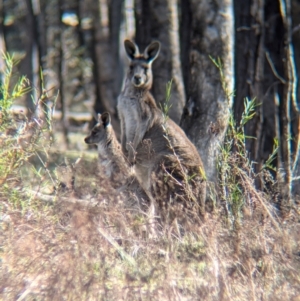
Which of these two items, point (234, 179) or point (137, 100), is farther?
point (137, 100)

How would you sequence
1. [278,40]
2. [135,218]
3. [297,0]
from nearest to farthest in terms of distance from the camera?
[135,218] → [278,40] → [297,0]

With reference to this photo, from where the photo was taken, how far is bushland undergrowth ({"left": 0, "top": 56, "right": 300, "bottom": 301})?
5352mm

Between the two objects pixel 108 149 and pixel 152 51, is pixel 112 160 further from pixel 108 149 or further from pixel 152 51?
pixel 152 51

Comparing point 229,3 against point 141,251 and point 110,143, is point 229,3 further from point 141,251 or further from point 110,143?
point 141,251

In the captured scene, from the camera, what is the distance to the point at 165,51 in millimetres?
10906

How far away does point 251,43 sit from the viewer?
932 cm

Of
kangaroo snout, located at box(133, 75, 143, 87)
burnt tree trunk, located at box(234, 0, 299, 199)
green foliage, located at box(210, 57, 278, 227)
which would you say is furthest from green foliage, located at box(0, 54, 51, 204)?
burnt tree trunk, located at box(234, 0, 299, 199)

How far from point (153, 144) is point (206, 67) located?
50.0 inches

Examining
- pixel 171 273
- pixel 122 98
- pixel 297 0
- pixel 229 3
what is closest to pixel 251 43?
pixel 229 3

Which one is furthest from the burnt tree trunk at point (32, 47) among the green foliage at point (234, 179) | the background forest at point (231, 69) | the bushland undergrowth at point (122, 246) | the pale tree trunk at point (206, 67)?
the green foliage at point (234, 179)

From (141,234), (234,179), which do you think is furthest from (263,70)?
(141,234)

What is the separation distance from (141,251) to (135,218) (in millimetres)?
566

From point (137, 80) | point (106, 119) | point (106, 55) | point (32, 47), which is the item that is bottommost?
point (106, 55)

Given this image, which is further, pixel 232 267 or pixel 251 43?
pixel 251 43
